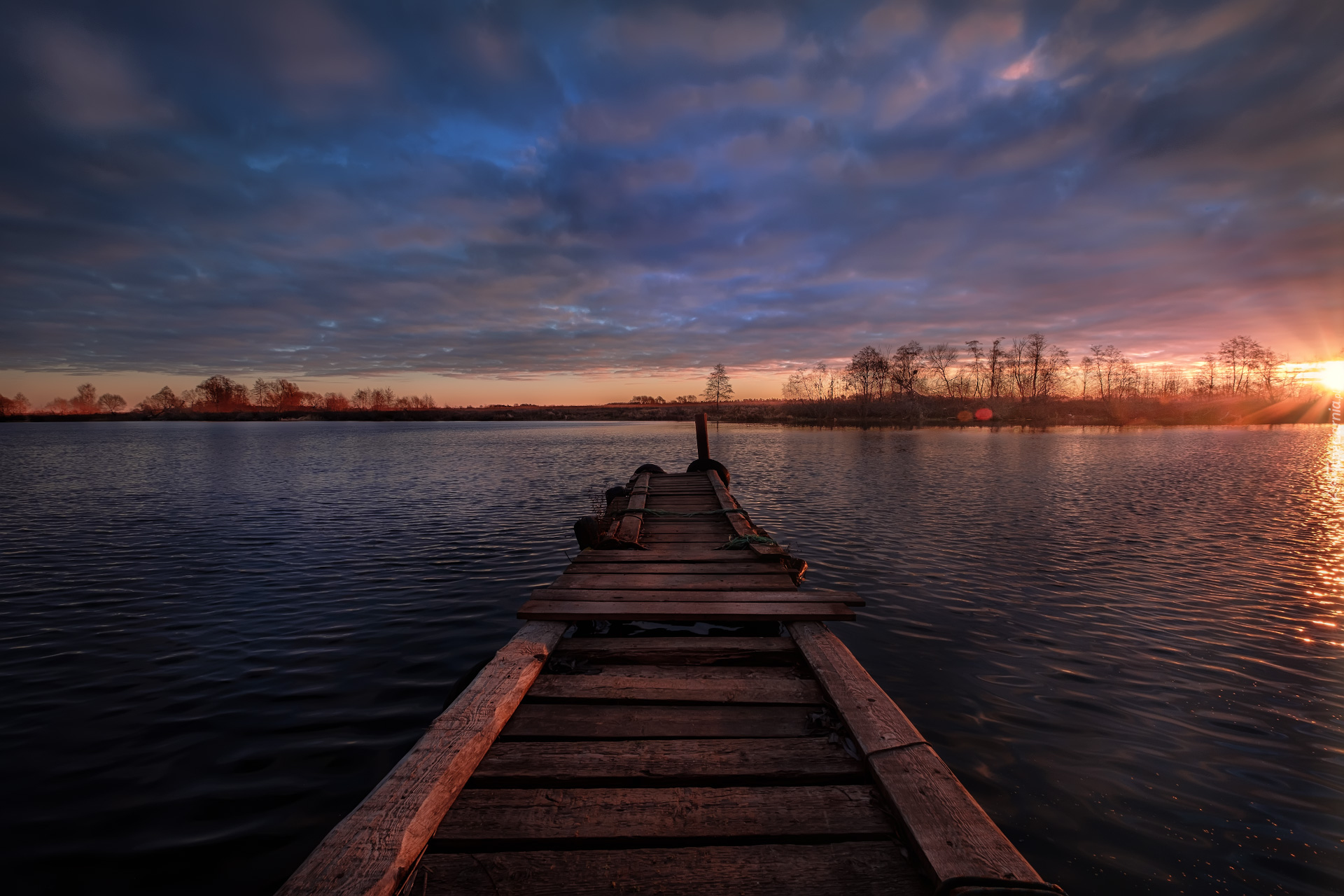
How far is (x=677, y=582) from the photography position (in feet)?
24.3

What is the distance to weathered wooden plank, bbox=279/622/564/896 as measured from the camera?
2.35 meters

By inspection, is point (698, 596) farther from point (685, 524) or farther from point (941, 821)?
point (685, 524)

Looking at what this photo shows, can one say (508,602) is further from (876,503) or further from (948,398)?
(948,398)

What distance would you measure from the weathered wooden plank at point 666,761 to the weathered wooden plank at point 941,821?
1.12 feet

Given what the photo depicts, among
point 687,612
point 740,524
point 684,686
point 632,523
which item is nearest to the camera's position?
point 684,686

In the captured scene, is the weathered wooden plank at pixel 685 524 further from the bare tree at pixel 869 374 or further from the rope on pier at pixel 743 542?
the bare tree at pixel 869 374

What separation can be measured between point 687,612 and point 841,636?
2686 millimetres

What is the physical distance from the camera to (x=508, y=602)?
880 centimetres

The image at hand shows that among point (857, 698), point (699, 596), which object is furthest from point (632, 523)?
point (857, 698)

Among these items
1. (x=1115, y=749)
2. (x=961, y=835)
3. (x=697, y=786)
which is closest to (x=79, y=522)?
(x=697, y=786)

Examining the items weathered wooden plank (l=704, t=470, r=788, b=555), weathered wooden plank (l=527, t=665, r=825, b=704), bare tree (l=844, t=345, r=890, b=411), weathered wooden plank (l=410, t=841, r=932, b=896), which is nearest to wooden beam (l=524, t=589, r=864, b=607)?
weathered wooden plank (l=527, t=665, r=825, b=704)

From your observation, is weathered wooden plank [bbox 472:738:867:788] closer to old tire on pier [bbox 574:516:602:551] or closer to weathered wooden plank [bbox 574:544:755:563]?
weathered wooden plank [bbox 574:544:755:563]

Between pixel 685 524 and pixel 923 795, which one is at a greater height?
pixel 923 795

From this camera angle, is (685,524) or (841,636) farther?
(685,524)
